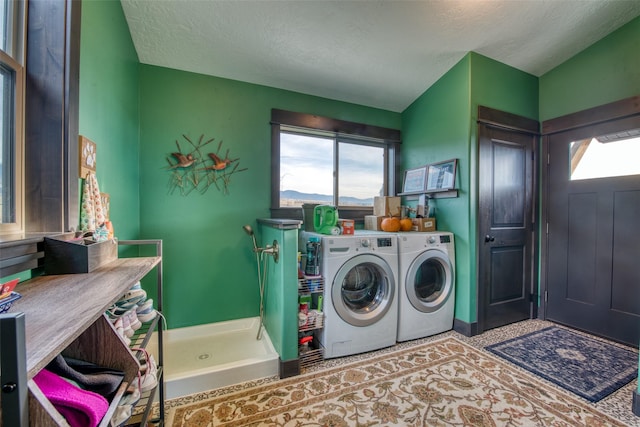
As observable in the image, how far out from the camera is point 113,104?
1568mm

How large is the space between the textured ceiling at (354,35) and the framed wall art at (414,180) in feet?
3.16

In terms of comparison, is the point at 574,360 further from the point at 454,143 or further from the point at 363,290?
the point at 454,143

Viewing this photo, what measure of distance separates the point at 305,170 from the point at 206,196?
41.5 inches

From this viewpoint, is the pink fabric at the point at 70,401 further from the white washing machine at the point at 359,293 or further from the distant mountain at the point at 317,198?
the distant mountain at the point at 317,198

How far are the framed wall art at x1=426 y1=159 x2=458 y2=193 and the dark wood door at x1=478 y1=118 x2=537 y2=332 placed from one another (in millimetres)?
222

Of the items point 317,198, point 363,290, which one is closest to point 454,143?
point 317,198

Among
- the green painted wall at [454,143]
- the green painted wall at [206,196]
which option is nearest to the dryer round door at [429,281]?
the green painted wall at [454,143]

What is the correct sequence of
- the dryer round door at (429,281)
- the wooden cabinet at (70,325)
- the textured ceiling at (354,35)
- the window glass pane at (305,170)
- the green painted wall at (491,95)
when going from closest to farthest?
the wooden cabinet at (70,325), the textured ceiling at (354,35), the dryer round door at (429,281), the green painted wall at (491,95), the window glass pane at (305,170)

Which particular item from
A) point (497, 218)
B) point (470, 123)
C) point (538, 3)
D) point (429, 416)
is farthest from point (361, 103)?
point (429, 416)

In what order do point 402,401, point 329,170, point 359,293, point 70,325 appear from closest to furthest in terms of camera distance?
point 70,325
point 402,401
point 359,293
point 329,170

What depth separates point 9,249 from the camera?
73 centimetres

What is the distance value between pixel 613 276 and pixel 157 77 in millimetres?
4331

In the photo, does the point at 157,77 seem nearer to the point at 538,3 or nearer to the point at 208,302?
the point at 208,302

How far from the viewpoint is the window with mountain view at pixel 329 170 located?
8.75ft
